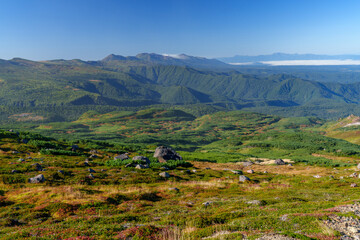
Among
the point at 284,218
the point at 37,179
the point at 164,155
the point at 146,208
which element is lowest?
the point at 164,155

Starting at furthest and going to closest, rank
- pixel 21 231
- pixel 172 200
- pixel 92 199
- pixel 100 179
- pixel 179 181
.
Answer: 1. pixel 179 181
2. pixel 100 179
3. pixel 172 200
4. pixel 92 199
5. pixel 21 231

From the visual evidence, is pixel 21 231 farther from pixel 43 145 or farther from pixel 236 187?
pixel 43 145

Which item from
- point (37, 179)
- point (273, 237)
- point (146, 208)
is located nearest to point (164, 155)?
point (37, 179)

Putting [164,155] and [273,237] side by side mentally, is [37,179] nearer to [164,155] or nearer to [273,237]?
[273,237]

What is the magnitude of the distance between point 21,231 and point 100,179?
22.1 m

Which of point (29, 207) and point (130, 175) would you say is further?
point (130, 175)

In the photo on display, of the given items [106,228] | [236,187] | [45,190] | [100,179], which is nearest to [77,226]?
[106,228]

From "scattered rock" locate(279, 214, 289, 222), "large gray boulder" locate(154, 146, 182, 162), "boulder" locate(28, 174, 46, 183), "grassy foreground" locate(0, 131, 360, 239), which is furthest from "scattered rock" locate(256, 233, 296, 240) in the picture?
"large gray boulder" locate(154, 146, 182, 162)

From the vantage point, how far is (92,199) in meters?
25.3

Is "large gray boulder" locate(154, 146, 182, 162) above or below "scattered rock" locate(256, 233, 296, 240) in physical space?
below

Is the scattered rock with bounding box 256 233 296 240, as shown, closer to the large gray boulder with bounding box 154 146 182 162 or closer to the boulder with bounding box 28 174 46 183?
the boulder with bounding box 28 174 46 183

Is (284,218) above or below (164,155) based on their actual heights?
above

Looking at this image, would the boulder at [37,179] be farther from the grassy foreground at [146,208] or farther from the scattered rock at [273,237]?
the scattered rock at [273,237]

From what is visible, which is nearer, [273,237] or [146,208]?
[273,237]
